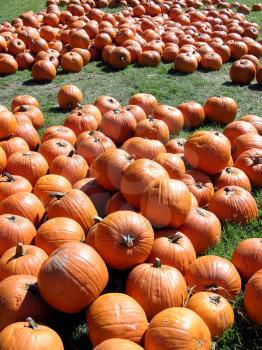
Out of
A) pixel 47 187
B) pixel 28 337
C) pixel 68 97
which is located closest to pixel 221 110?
pixel 68 97

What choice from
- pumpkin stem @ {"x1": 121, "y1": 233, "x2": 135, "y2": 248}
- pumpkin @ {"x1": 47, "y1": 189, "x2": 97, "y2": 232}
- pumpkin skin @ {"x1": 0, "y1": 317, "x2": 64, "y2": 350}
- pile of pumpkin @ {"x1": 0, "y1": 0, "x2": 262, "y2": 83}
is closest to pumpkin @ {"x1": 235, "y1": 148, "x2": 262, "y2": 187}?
pumpkin @ {"x1": 47, "y1": 189, "x2": 97, "y2": 232}

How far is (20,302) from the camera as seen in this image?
123 inches

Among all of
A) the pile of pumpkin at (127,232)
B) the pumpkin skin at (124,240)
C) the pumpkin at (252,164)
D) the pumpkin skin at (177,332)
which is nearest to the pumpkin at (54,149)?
the pile of pumpkin at (127,232)

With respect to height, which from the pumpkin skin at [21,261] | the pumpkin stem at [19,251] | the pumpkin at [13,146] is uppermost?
the pumpkin stem at [19,251]

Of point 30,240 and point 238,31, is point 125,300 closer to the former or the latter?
point 30,240

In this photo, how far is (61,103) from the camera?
7422 mm

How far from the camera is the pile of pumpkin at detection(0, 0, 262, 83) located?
9.35 metres

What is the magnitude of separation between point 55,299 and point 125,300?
0.49m

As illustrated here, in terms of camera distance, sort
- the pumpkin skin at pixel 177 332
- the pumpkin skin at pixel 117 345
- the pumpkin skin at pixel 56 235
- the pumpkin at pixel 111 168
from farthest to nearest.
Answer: the pumpkin at pixel 111 168 < the pumpkin skin at pixel 56 235 < the pumpkin skin at pixel 177 332 < the pumpkin skin at pixel 117 345

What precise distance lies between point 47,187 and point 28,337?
6.57 ft

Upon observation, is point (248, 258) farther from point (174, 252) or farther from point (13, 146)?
point (13, 146)

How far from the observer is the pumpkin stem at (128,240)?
3436 mm

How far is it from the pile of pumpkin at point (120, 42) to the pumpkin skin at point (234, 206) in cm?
477

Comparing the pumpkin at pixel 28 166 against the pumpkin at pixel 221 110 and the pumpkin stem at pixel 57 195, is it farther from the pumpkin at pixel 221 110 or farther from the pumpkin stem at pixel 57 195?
the pumpkin at pixel 221 110
